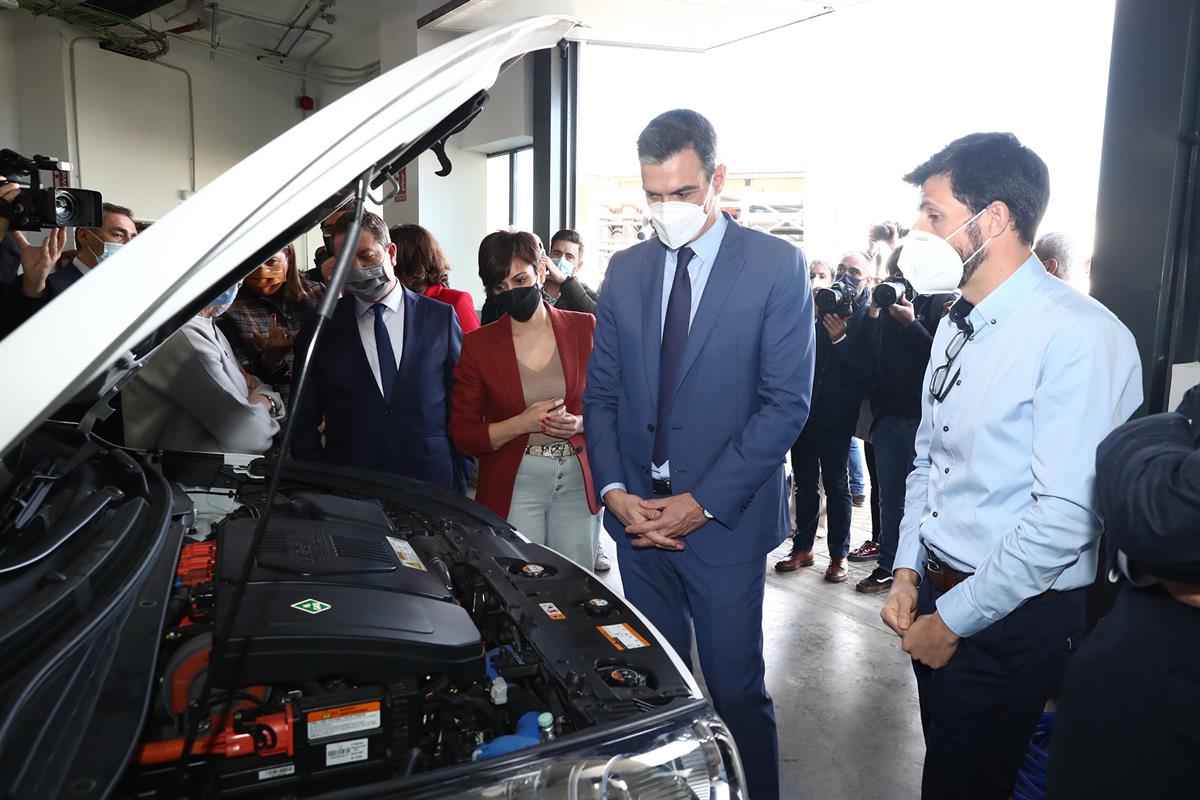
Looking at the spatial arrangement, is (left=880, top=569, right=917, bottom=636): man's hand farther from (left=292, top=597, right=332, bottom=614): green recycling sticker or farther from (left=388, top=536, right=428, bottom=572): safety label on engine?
(left=292, top=597, right=332, bottom=614): green recycling sticker

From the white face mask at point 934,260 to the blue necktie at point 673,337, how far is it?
0.51m

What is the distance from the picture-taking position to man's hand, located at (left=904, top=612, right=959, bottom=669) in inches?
55.4

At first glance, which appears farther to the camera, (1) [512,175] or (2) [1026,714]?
(1) [512,175]

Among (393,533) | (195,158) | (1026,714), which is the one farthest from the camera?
(195,158)

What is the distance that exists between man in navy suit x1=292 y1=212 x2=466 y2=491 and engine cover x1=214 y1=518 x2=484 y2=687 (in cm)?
102

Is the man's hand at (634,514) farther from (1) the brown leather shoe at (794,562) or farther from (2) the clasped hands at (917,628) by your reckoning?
(1) the brown leather shoe at (794,562)

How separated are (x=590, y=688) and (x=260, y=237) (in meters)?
0.74

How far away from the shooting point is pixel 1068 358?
1.29 metres

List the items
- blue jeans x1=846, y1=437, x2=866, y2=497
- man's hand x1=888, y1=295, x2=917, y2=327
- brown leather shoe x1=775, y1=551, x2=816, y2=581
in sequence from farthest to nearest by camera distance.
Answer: blue jeans x1=846, y1=437, x2=866, y2=497 < brown leather shoe x1=775, y1=551, x2=816, y2=581 < man's hand x1=888, y1=295, x2=917, y2=327

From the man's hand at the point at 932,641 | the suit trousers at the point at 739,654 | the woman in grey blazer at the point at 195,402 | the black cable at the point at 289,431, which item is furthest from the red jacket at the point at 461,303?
the black cable at the point at 289,431

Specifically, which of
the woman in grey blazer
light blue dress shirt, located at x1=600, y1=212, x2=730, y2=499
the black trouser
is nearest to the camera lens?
the woman in grey blazer

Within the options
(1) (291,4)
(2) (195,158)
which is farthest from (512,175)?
(2) (195,158)

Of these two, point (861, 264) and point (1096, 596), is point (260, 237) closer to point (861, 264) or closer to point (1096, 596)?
point (1096, 596)

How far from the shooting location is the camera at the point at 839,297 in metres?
3.67
